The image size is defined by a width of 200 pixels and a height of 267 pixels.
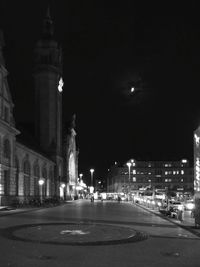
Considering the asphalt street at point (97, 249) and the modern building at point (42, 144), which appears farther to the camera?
the modern building at point (42, 144)

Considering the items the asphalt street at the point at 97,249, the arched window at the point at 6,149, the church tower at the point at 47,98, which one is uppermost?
the church tower at the point at 47,98

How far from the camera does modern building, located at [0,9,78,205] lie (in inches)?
2357

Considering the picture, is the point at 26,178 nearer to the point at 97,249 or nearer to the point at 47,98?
the point at 47,98

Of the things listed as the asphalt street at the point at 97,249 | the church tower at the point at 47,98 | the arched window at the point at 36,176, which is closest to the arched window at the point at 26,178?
the arched window at the point at 36,176

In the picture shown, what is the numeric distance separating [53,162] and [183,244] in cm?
8624

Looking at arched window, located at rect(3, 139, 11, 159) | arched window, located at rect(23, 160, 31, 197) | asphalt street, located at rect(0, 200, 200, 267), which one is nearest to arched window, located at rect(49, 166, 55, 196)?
arched window, located at rect(23, 160, 31, 197)

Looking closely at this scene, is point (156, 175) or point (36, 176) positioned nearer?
point (36, 176)

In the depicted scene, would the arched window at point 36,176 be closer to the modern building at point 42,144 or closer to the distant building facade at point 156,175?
the modern building at point 42,144

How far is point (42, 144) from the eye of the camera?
356 ft

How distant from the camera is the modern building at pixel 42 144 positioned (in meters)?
59.9

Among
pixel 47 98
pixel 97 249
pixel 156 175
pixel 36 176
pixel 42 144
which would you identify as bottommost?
pixel 97 249

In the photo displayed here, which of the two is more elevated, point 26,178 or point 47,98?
point 47,98

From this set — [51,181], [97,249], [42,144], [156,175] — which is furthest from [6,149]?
[156,175]

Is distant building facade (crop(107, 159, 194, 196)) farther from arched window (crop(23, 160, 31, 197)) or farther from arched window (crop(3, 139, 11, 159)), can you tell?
Answer: arched window (crop(3, 139, 11, 159))
